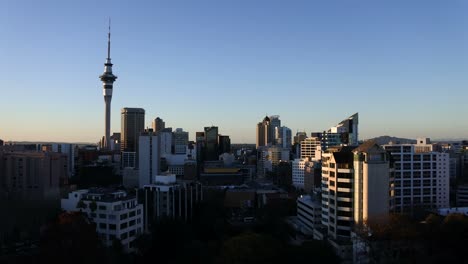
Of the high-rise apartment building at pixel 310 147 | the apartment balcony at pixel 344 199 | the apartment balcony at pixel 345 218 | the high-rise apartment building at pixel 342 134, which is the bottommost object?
the apartment balcony at pixel 345 218

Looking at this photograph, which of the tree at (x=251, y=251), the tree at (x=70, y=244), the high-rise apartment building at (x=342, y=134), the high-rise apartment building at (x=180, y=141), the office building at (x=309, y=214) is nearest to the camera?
Result: the tree at (x=251, y=251)

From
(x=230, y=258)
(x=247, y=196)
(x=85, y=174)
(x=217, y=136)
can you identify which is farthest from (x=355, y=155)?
(x=217, y=136)

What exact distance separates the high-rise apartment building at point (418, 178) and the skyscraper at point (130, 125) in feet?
185

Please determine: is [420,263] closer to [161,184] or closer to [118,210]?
[118,210]

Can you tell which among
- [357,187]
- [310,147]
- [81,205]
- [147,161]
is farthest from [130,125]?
[357,187]

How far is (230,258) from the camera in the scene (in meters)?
10.9

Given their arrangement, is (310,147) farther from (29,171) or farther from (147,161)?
(29,171)

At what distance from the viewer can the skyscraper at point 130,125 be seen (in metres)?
74.9

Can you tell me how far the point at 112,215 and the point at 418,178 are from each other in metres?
15.3

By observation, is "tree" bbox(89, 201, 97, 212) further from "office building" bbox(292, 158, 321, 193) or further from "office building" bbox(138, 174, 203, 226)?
"office building" bbox(292, 158, 321, 193)

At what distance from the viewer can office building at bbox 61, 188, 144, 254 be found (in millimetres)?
16062

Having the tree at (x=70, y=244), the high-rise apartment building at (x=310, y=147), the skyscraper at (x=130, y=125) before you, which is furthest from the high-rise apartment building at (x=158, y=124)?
the tree at (x=70, y=244)

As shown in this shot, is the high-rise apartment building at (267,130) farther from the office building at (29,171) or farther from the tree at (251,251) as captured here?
the tree at (251,251)

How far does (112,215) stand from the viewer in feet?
52.6
